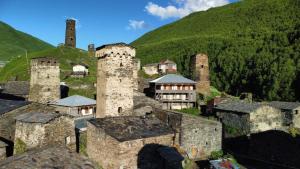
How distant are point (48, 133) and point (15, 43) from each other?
453 feet

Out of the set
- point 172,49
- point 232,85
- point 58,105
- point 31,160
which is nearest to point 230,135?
point 58,105

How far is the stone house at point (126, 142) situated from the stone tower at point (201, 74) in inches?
1151

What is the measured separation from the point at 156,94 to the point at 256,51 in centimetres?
4404

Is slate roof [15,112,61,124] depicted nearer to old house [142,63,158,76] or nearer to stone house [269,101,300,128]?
stone house [269,101,300,128]

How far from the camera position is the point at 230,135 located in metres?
33.8

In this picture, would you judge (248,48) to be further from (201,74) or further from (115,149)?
(115,149)

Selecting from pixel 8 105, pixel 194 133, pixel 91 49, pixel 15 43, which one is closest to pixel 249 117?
pixel 194 133

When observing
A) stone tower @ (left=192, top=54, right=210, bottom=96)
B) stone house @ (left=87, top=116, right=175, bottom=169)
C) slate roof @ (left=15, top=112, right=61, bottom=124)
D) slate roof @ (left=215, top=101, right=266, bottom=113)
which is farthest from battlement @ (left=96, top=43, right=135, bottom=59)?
stone tower @ (left=192, top=54, right=210, bottom=96)

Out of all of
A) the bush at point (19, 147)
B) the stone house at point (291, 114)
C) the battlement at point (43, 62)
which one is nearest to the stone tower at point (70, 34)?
the battlement at point (43, 62)

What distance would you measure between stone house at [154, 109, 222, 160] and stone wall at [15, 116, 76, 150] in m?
7.31

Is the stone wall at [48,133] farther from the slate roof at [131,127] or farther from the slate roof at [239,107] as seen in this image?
the slate roof at [239,107]

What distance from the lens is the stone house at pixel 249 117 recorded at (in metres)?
33.5

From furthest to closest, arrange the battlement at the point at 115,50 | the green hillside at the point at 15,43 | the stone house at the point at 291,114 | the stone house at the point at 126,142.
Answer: the green hillside at the point at 15,43, the stone house at the point at 291,114, the battlement at the point at 115,50, the stone house at the point at 126,142

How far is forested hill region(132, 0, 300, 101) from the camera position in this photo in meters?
59.6
